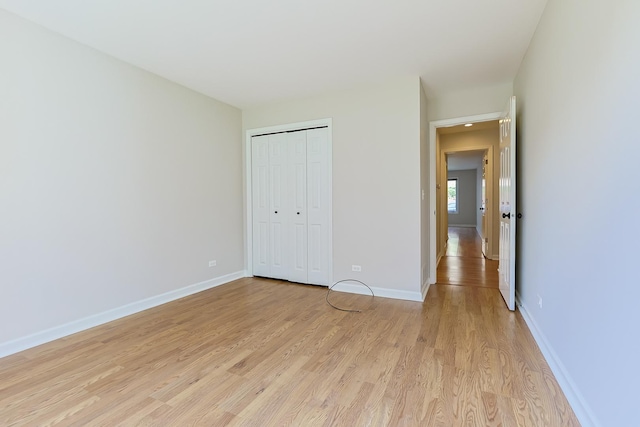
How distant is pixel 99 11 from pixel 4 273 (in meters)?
2.04

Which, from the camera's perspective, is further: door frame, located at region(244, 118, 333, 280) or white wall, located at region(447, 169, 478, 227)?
white wall, located at region(447, 169, 478, 227)

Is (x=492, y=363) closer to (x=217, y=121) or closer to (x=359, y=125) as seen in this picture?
(x=359, y=125)

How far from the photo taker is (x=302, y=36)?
2521 millimetres

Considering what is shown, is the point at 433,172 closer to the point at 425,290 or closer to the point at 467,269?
the point at 425,290

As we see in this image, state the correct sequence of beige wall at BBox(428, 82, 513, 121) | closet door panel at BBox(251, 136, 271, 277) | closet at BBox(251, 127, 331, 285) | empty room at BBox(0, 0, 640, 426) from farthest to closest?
closet door panel at BBox(251, 136, 271, 277) < closet at BBox(251, 127, 331, 285) < beige wall at BBox(428, 82, 513, 121) < empty room at BBox(0, 0, 640, 426)

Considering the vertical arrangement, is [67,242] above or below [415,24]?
below

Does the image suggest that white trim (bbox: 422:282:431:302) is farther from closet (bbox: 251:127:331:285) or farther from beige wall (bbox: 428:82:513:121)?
beige wall (bbox: 428:82:513:121)

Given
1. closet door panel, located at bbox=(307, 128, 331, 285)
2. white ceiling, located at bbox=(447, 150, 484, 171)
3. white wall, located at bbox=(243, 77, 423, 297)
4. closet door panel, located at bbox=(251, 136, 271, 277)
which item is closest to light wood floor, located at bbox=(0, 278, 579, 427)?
white wall, located at bbox=(243, 77, 423, 297)

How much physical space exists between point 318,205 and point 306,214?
22 cm

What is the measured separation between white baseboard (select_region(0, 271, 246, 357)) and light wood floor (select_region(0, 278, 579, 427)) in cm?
9

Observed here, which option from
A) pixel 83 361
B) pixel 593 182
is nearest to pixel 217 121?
pixel 83 361

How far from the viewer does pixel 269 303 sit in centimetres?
332

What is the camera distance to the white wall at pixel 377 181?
3367mm

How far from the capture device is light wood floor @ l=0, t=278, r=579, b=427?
1545mm
